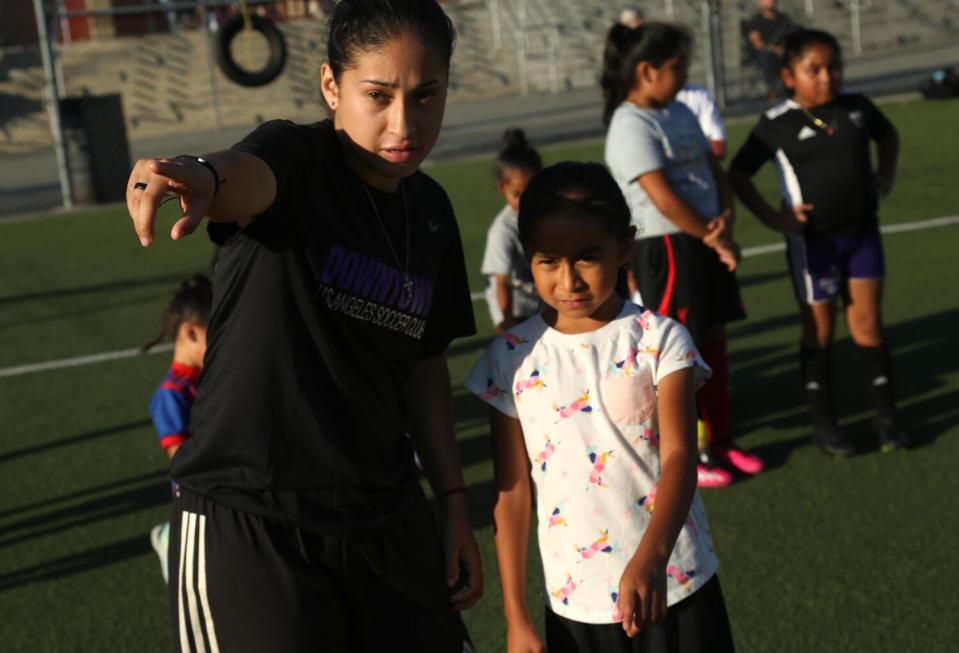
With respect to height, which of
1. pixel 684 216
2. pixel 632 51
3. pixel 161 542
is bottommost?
pixel 161 542

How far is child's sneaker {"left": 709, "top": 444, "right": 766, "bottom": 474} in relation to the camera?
18.7 ft

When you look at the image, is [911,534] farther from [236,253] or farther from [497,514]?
[236,253]

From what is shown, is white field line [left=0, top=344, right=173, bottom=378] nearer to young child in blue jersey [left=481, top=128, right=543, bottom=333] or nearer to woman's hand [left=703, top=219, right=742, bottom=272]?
young child in blue jersey [left=481, top=128, right=543, bottom=333]

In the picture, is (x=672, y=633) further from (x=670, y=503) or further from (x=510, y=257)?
(x=510, y=257)

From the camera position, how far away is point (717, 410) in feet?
19.0

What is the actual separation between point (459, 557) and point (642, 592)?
0.46m

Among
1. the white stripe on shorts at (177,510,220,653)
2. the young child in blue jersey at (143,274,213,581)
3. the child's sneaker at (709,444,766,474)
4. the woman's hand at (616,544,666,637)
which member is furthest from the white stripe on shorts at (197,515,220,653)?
the child's sneaker at (709,444,766,474)

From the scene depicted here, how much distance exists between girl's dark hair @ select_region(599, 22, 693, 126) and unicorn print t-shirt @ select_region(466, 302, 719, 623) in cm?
267

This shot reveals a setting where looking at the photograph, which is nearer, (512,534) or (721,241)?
(512,534)

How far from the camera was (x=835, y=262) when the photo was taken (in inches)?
227

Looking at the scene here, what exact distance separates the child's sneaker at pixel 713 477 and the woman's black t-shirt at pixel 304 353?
325cm

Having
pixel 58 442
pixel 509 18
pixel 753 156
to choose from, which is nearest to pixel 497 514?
pixel 753 156

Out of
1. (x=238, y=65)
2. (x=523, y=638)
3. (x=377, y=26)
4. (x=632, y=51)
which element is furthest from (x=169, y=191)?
(x=238, y=65)

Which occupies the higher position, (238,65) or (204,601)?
(238,65)
